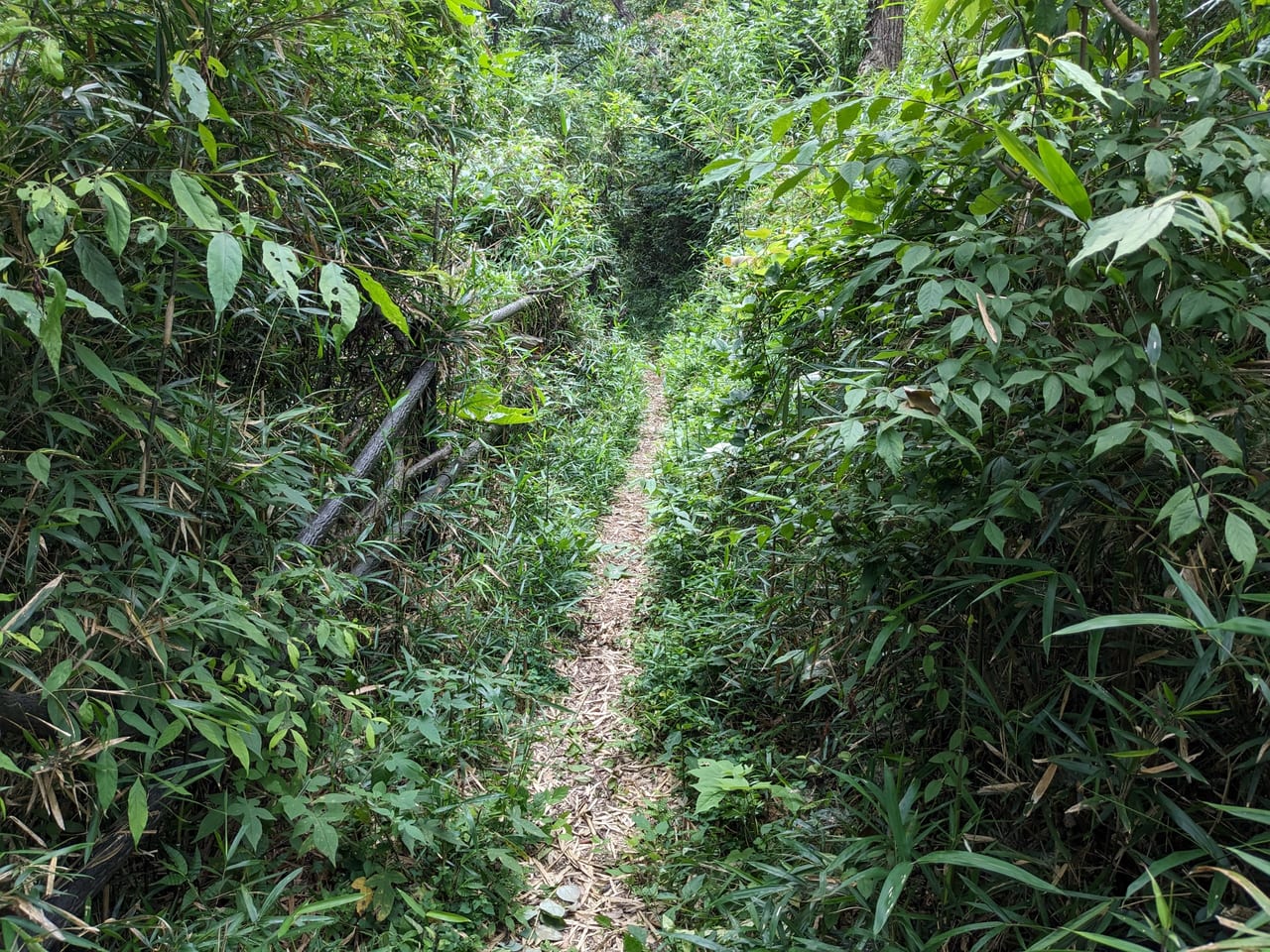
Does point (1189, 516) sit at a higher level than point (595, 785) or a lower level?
higher

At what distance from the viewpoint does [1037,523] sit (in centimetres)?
153

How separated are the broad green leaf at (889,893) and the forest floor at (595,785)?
0.85 m

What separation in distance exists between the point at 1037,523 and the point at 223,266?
5.93 feet

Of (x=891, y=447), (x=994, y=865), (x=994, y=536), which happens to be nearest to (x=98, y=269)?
(x=891, y=447)

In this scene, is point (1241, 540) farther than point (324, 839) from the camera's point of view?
No

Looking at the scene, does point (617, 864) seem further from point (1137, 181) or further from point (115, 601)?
point (1137, 181)

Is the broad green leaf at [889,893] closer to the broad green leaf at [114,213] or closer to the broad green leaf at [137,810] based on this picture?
the broad green leaf at [137,810]

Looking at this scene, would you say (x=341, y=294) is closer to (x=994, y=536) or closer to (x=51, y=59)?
(x=51, y=59)

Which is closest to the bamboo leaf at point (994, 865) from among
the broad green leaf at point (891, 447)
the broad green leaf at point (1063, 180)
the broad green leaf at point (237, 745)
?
the broad green leaf at point (891, 447)

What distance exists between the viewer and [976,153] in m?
1.44

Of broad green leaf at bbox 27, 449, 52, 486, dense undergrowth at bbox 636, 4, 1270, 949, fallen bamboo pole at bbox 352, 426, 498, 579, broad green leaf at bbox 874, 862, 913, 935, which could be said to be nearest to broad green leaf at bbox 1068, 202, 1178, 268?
dense undergrowth at bbox 636, 4, 1270, 949

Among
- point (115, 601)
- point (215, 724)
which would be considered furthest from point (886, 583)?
point (115, 601)

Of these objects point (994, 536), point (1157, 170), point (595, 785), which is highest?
point (1157, 170)

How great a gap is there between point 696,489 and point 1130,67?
9.08 ft
